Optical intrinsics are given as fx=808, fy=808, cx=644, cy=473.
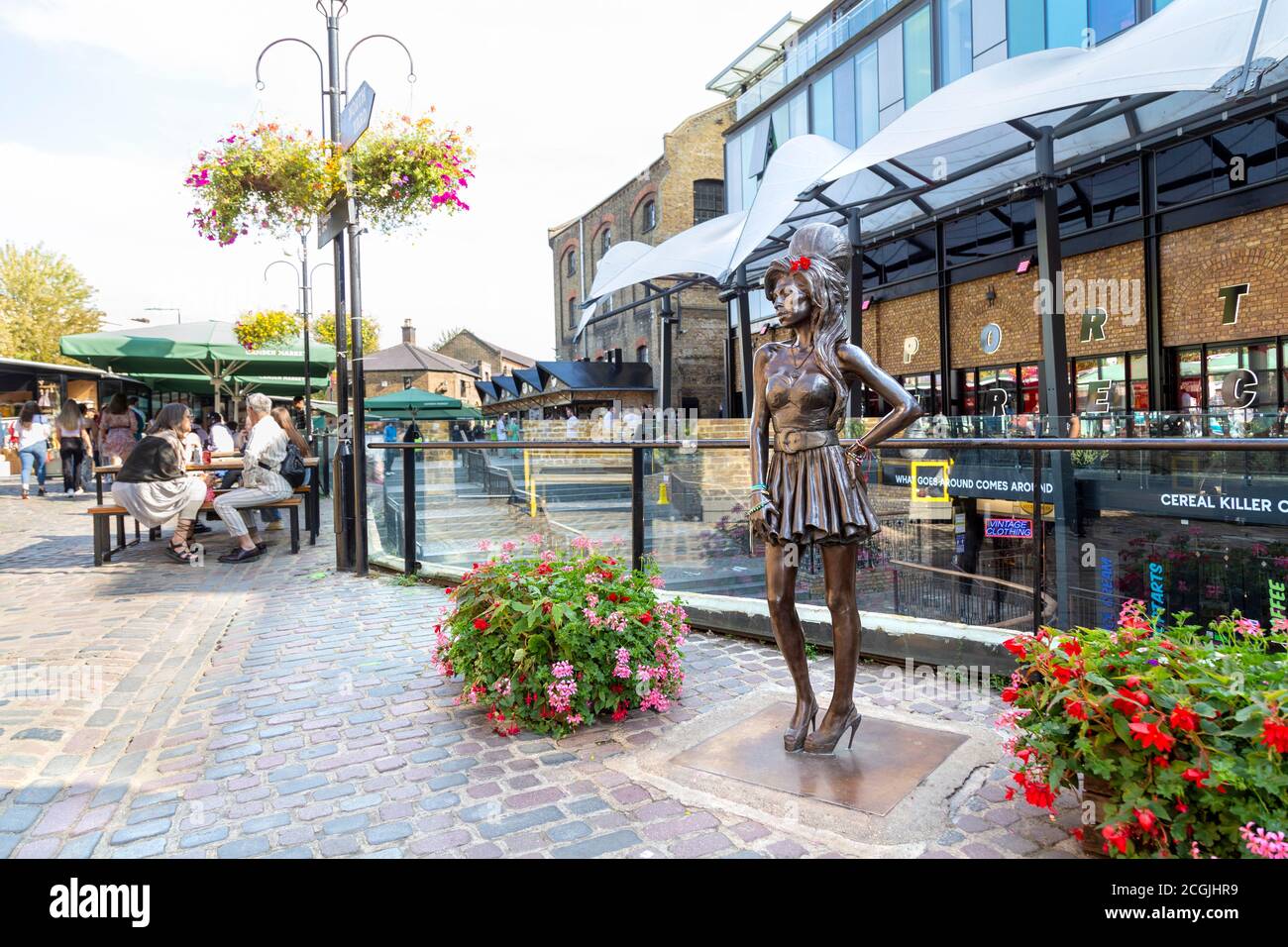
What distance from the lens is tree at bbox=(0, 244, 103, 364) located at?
35062 mm

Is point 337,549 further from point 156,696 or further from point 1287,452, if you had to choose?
point 1287,452

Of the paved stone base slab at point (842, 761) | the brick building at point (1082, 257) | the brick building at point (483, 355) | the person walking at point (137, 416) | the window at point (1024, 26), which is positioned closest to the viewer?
the paved stone base slab at point (842, 761)

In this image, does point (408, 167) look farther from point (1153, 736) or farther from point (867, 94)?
point (867, 94)

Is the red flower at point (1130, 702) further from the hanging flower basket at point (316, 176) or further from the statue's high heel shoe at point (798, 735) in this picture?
the hanging flower basket at point (316, 176)

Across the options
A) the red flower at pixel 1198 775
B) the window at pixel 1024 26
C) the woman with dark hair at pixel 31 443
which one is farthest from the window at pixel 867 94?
the red flower at pixel 1198 775

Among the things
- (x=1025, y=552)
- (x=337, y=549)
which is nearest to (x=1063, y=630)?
(x=1025, y=552)

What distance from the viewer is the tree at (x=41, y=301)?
35.1 metres

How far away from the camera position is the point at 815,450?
3.38 meters

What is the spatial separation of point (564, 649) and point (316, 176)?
5.92 metres

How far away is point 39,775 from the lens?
3432mm

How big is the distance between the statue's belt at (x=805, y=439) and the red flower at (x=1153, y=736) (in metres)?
1.51

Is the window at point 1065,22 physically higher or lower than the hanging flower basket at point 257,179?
higher

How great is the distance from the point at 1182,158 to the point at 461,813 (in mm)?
15631

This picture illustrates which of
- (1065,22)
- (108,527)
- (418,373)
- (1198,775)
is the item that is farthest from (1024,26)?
(418,373)
